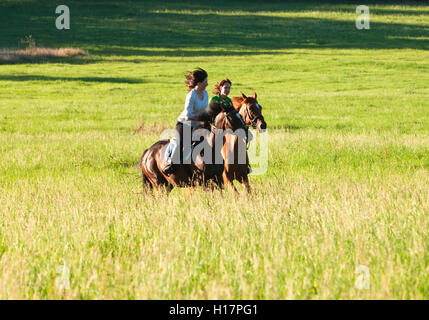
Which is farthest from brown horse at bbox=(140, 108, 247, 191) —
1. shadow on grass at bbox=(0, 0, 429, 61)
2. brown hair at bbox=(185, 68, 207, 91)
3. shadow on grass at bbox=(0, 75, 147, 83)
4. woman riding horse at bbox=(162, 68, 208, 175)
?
shadow on grass at bbox=(0, 0, 429, 61)

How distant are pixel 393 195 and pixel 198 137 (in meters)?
3.37

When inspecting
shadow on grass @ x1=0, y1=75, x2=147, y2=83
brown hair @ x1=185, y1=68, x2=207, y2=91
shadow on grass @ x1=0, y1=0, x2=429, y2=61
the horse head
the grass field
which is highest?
shadow on grass @ x1=0, y1=0, x2=429, y2=61

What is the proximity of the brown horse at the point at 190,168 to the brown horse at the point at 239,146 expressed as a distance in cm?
18

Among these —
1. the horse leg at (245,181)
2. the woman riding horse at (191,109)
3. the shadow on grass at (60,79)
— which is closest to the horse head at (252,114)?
the woman riding horse at (191,109)

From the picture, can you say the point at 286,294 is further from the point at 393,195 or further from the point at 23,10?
the point at 23,10

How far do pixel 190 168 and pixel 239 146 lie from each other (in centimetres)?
99

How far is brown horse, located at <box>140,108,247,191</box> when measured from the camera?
440 inches

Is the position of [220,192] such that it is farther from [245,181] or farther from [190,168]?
[190,168]

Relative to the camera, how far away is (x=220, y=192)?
11320 mm

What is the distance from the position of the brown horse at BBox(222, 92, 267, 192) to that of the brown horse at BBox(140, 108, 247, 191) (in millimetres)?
176

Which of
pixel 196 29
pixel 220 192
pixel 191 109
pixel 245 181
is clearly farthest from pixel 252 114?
pixel 196 29

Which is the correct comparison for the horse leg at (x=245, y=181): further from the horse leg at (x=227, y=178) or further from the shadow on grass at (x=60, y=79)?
the shadow on grass at (x=60, y=79)

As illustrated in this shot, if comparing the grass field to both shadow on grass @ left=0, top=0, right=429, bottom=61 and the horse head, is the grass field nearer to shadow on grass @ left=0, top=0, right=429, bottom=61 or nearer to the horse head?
the horse head
